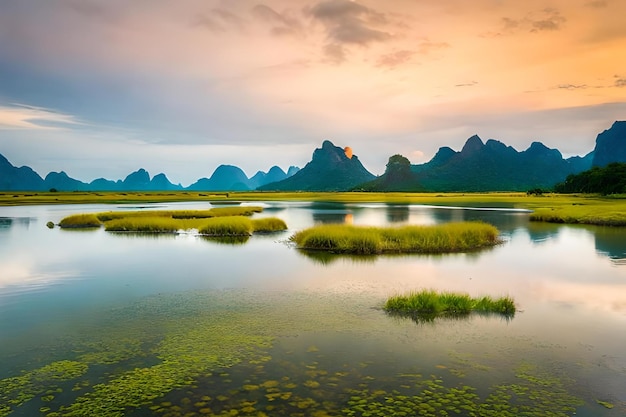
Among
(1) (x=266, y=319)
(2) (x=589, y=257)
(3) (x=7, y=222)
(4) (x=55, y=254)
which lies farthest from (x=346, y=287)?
(3) (x=7, y=222)

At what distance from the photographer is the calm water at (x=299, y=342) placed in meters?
10.5

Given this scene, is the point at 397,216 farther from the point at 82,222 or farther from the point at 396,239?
the point at 82,222

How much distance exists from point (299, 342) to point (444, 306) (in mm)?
7052

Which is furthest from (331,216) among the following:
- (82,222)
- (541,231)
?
(82,222)

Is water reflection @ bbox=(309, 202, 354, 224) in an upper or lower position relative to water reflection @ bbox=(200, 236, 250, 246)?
lower

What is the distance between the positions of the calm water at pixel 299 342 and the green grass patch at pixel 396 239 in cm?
581

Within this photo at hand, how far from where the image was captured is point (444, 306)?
18.6 m

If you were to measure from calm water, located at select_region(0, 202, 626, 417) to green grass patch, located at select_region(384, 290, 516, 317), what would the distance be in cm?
72

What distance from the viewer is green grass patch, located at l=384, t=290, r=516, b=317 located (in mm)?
18438

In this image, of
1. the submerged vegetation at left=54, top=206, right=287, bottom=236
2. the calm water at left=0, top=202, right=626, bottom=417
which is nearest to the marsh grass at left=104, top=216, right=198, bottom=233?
the submerged vegetation at left=54, top=206, right=287, bottom=236

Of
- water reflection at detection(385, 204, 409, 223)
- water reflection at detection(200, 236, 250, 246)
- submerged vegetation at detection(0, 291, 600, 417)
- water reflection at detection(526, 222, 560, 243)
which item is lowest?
water reflection at detection(526, 222, 560, 243)

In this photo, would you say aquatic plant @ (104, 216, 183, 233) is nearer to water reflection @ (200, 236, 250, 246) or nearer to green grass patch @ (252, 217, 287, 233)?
water reflection @ (200, 236, 250, 246)

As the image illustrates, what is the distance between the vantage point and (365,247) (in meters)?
35.9

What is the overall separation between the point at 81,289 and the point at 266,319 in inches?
474
